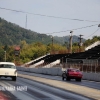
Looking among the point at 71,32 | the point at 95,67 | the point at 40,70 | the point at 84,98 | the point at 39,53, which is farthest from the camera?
the point at 39,53

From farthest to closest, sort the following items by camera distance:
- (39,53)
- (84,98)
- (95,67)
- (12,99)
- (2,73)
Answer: (39,53) → (95,67) → (2,73) → (84,98) → (12,99)

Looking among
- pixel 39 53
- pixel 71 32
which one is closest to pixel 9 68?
pixel 71 32

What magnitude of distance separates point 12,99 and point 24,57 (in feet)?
463

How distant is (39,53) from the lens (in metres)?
156

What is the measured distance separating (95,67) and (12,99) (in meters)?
32.9

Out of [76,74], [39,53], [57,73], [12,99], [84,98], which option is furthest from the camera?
[39,53]

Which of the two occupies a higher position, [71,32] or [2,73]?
[71,32]

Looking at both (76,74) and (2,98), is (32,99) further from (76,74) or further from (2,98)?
(76,74)

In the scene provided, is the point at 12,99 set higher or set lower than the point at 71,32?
lower

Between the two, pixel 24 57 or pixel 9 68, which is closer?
pixel 9 68

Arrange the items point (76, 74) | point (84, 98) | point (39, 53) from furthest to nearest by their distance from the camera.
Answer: point (39, 53) < point (76, 74) < point (84, 98)

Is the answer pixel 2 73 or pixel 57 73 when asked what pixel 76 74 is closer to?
pixel 2 73

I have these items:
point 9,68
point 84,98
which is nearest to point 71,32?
point 9,68

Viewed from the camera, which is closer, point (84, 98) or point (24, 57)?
point (84, 98)
